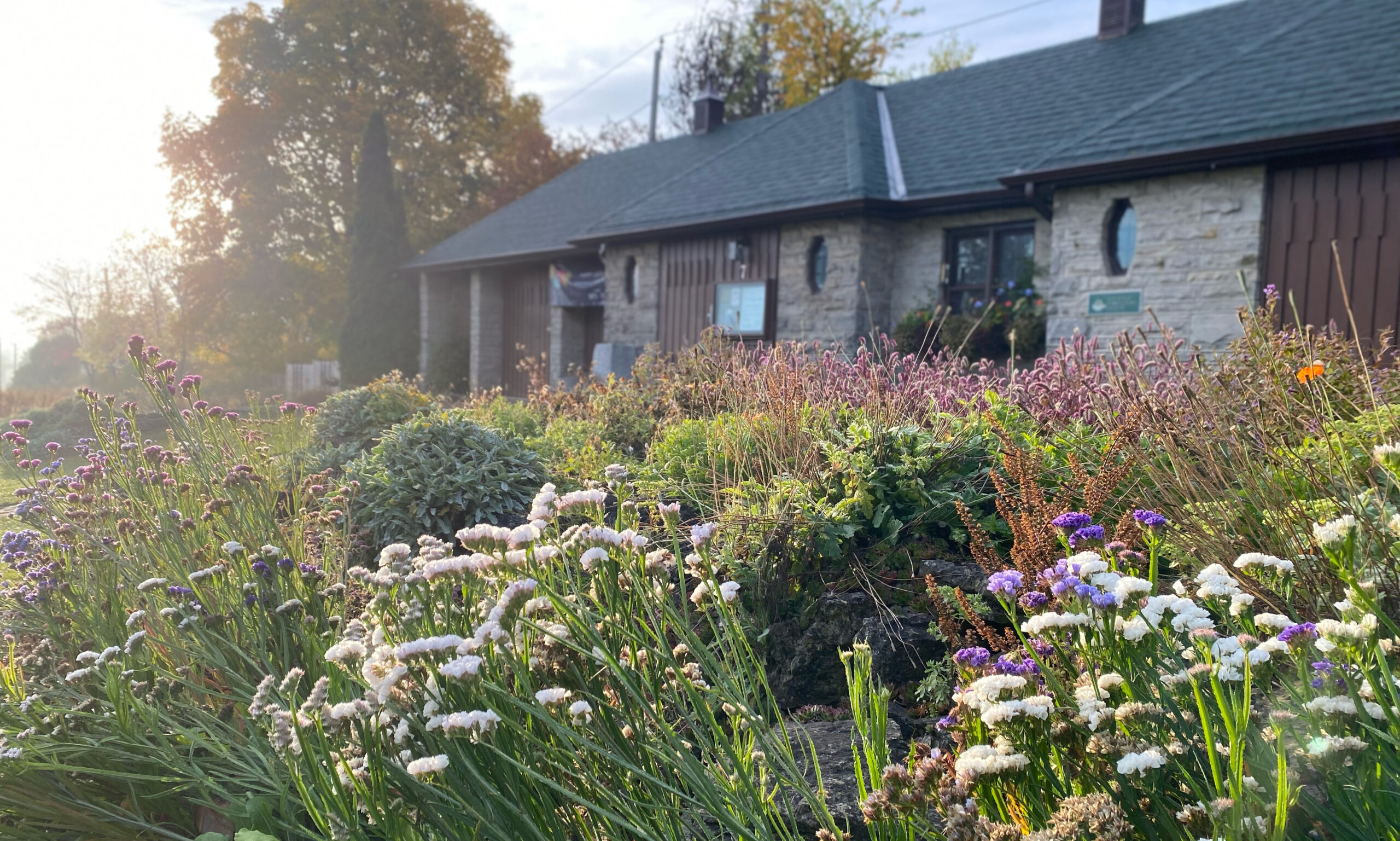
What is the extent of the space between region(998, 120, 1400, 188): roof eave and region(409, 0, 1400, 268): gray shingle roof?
7 cm

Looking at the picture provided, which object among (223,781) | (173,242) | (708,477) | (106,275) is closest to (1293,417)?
(708,477)

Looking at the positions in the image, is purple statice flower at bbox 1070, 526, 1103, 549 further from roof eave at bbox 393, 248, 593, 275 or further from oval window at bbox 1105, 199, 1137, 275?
roof eave at bbox 393, 248, 593, 275

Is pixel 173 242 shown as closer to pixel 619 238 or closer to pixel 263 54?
pixel 263 54

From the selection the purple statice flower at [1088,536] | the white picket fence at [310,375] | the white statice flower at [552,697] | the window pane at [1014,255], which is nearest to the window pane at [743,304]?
the window pane at [1014,255]

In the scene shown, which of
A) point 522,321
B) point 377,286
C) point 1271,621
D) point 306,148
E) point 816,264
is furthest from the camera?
point 306,148

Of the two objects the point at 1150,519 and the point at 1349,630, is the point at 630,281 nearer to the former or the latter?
the point at 1150,519

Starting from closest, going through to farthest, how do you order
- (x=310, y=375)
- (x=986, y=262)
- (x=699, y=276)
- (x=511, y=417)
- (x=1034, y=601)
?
(x=1034, y=601), (x=511, y=417), (x=986, y=262), (x=699, y=276), (x=310, y=375)

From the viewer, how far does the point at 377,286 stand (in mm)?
21703

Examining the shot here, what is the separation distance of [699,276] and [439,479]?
909 cm

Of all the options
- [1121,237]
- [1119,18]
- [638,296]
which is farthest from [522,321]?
[1121,237]

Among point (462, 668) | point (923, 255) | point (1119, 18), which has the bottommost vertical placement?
point (462, 668)

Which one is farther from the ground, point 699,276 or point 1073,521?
point 699,276

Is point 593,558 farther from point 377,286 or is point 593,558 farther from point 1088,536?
point 377,286

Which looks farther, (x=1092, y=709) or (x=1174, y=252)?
(x=1174, y=252)
